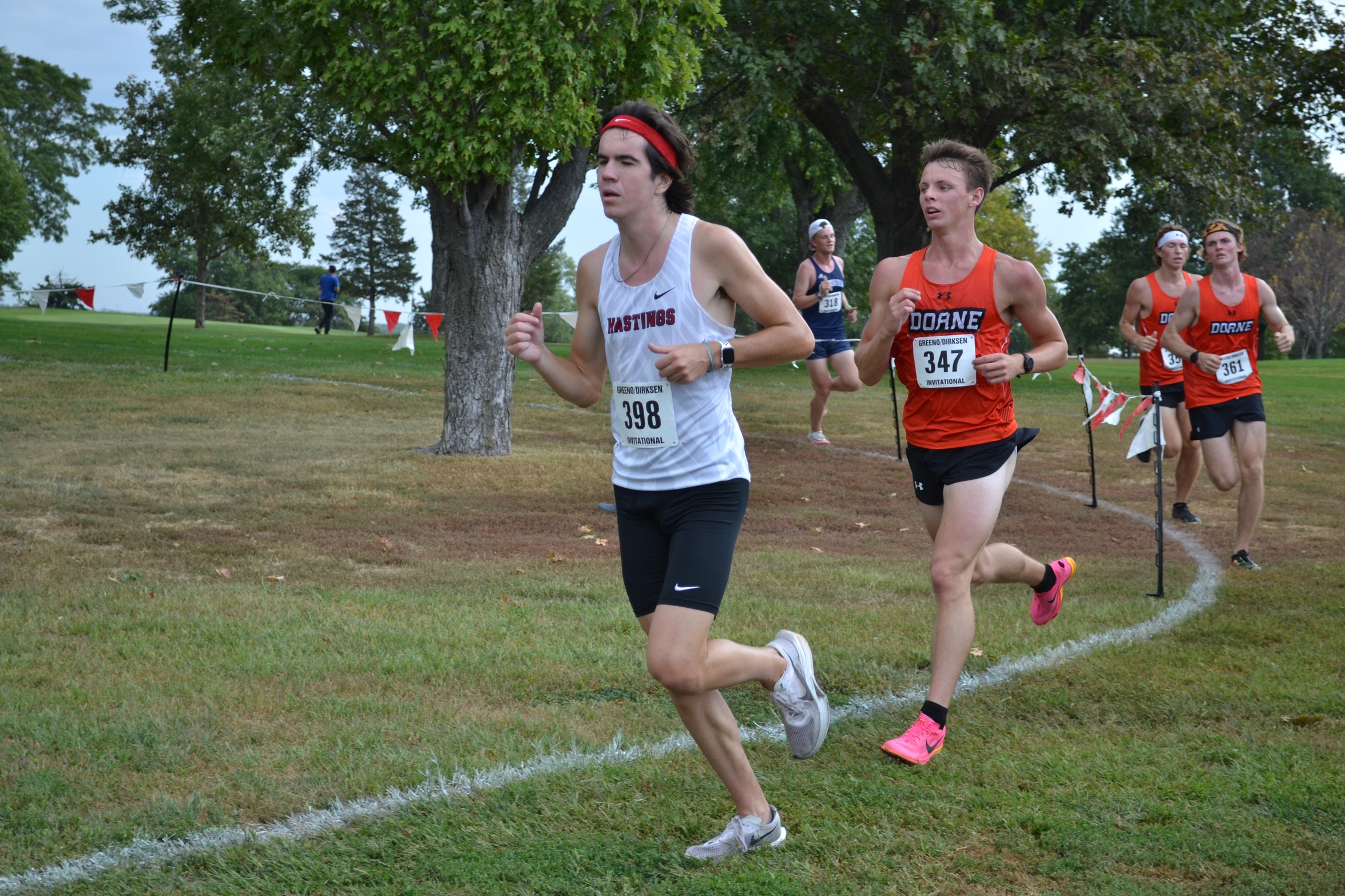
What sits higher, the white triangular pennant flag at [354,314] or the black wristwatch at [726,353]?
the white triangular pennant flag at [354,314]

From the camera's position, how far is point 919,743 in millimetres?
4379

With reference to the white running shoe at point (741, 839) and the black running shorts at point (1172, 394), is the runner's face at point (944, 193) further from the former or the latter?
the black running shorts at point (1172, 394)

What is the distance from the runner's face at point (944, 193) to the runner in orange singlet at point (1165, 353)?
6428mm

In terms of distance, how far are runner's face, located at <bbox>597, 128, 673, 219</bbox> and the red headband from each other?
0.01 m

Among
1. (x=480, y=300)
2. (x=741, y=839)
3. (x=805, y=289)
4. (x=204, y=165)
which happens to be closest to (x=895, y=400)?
(x=805, y=289)

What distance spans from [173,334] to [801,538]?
84.0 feet

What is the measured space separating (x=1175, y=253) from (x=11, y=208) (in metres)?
52.6

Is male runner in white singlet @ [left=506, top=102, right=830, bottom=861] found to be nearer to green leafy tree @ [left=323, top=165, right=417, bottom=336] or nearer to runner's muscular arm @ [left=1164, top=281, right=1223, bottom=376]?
runner's muscular arm @ [left=1164, top=281, right=1223, bottom=376]

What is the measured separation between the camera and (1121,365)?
40500 mm

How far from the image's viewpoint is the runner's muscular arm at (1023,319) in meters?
4.70

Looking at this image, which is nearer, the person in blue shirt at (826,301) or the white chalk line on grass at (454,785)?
the white chalk line on grass at (454,785)

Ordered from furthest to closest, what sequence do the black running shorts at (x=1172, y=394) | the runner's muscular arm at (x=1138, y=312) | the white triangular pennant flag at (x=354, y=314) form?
the white triangular pennant flag at (x=354, y=314) → the black running shorts at (x=1172, y=394) → the runner's muscular arm at (x=1138, y=312)

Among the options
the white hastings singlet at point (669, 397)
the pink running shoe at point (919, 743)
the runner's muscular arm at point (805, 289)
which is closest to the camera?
the white hastings singlet at point (669, 397)

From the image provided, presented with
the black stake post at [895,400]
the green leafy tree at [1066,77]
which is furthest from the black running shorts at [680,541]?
the green leafy tree at [1066,77]
